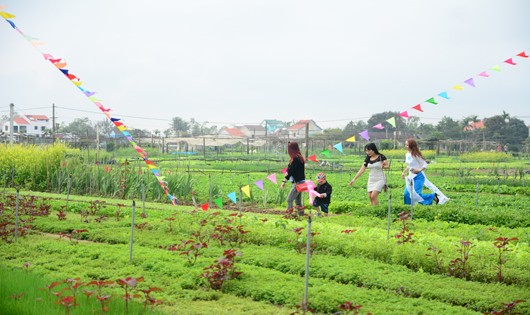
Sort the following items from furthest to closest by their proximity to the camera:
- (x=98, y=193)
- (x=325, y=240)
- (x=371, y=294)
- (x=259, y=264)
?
(x=98, y=193)
(x=325, y=240)
(x=259, y=264)
(x=371, y=294)

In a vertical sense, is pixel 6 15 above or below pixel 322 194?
above

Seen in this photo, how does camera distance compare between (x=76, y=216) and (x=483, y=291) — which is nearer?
(x=483, y=291)

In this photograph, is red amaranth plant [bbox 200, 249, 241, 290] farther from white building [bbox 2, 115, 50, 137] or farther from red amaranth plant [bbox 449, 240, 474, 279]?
white building [bbox 2, 115, 50, 137]

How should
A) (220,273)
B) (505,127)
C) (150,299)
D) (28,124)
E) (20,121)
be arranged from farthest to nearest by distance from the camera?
(28,124)
(20,121)
(505,127)
(220,273)
(150,299)

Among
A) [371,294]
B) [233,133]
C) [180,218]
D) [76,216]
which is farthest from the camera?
[233,133]

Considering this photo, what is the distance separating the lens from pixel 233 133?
319 feet

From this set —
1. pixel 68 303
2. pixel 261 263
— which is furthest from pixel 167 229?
pixel 68 303

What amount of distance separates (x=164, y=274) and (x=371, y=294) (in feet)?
8.42

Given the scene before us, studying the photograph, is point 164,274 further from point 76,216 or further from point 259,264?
point 76,216

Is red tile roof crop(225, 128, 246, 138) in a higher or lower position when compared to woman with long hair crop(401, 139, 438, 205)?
higher

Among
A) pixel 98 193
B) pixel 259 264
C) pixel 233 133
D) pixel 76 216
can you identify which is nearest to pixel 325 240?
pixel 259 264

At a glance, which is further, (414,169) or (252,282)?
(414,169)

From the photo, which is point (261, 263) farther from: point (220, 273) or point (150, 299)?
point (150, 299)

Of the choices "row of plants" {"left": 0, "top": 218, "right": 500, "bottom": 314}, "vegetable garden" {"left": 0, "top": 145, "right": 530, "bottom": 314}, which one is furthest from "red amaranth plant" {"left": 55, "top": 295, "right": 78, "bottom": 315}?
"row of plants" {"left": 0, "top": 218, "right": 500, "bottom": 314}
